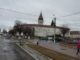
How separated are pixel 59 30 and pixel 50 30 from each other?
8038 mm

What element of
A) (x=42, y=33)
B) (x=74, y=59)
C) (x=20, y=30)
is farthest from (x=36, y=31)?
(x=74, y=59)

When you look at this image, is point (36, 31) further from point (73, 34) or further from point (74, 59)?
point (74, 59)

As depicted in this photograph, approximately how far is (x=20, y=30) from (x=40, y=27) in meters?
65.1

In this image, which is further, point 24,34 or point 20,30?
point 24,34

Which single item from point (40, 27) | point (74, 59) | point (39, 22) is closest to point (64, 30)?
point (40, 27)

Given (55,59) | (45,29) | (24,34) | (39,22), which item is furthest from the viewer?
(39,22)

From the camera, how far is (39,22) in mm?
190875

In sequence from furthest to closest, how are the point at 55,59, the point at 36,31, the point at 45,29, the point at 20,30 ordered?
the point at 45,29 < the point at 36,31 < the point at 20,30 < the point at 55,59

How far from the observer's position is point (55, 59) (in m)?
19.4

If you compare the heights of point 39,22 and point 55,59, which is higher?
point 39,22

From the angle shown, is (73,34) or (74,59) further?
(73,34)

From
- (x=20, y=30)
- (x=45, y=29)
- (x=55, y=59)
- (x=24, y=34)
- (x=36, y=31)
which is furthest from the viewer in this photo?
(x=45, y=29)

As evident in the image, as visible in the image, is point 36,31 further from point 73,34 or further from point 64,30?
point 73,34

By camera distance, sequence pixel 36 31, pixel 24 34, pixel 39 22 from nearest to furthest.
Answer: pixel 24 34 < pixel 36 31 < pixel 39 22
